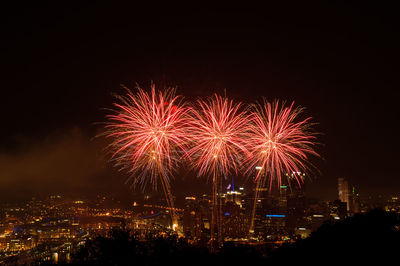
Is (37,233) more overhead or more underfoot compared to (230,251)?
more underfoot

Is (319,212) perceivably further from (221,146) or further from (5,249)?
(221,146)

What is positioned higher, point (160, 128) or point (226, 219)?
point (160, 128)

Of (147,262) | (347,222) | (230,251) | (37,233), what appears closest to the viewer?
(147,262)

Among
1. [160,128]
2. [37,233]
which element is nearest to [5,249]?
[37,233]

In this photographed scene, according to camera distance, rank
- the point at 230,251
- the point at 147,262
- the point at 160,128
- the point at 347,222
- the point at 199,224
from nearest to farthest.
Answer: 1. the point at 147,262
2. the point at 230,251
3. the point at 347,222
4. the point at 160,128
5. the point at 199,224

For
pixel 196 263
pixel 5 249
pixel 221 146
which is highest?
pixel 221 146

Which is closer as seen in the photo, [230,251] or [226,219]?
[230,251]

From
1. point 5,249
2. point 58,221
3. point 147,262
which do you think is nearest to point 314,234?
point 147,262

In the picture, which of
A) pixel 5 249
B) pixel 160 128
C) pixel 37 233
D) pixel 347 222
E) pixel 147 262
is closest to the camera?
pixel 147 262

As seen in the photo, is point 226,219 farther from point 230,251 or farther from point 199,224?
point 230,251
